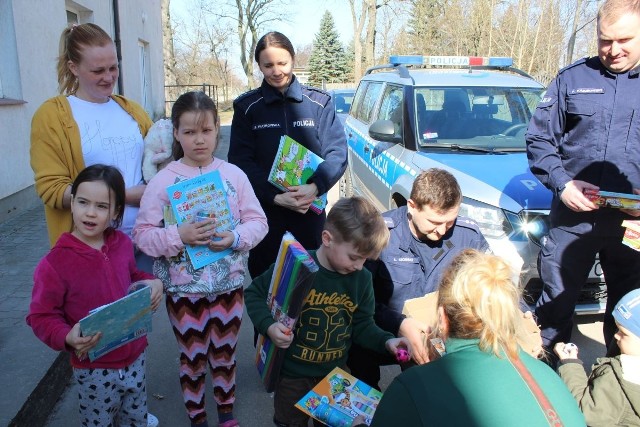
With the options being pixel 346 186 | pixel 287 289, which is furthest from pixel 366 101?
pixel 287 289

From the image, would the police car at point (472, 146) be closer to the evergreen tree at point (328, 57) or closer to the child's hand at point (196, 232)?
the child's hand at point (196, 232)

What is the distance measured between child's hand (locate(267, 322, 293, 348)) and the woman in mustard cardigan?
0.97 m

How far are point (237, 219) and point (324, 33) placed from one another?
49.5 meters

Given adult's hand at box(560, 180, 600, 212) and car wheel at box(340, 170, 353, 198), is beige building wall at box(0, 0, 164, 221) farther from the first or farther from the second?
adult's hand at box(560, 180, 600, 212)

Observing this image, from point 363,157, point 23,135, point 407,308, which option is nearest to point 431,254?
point 407,308

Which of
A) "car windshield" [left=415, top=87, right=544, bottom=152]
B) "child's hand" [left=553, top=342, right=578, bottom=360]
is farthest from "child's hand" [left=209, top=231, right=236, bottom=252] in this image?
"car windshield" [left=415, top=87, right=544, bottom=152]

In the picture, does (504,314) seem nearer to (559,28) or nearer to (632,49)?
(632,49)

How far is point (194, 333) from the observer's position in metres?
2.56

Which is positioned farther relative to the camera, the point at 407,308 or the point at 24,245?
the point at 24,245

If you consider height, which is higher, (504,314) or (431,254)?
Answer: (504,314)

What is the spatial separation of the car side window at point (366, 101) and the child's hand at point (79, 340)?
4.68 meters

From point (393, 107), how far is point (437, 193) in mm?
2928

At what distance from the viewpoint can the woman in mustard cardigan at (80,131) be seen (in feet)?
7.60

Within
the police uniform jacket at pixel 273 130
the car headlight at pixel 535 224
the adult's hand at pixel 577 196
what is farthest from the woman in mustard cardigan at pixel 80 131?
the car headlight at pixel 535 224
